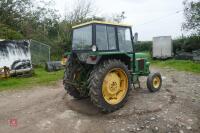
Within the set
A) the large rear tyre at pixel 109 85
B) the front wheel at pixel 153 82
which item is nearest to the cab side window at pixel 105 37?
the large rear tyre at pixel 109 85

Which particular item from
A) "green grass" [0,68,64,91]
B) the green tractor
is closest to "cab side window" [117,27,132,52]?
the green tractor

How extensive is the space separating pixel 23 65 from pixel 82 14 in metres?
14.3

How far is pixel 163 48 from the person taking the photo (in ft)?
74.5

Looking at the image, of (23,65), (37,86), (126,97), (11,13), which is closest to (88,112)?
(126,97)

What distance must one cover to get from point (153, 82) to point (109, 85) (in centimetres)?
233

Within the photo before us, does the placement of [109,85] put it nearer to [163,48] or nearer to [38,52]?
[38,52]

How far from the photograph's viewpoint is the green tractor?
621 centimetres

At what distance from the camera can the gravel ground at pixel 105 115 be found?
5.49m

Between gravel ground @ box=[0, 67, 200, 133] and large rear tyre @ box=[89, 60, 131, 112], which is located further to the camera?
large rear tyre @ box=[89, 60, 131, 112]

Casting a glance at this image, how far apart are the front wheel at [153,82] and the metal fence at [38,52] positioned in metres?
10.9

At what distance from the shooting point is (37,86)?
10695 mm

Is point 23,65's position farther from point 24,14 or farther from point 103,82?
point 24,14

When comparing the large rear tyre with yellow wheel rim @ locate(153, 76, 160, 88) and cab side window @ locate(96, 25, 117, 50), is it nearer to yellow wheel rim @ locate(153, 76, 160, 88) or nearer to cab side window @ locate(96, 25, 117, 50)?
cab side window @ locate(96, 25, 117, 50)

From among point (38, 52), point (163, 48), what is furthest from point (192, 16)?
point (38, 52)
